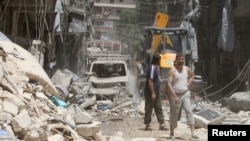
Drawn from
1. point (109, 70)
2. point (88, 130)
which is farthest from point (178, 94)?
point (109, 70)

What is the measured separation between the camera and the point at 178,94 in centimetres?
857

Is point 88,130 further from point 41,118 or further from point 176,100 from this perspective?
point 176,100

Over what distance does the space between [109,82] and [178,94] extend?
7999 millimetres

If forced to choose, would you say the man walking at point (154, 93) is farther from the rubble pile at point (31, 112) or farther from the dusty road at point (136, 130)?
the rubble pile at point (31, 112)

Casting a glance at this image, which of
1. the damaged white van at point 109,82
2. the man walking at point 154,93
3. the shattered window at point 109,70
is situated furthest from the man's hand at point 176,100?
the shattered window at point 109,70

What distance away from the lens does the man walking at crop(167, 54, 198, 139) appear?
8.45 m

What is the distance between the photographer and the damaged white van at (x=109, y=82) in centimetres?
1627

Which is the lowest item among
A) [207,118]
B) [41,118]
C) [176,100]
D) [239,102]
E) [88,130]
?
[239,102]

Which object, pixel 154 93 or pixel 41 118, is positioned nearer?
pixel 41 118

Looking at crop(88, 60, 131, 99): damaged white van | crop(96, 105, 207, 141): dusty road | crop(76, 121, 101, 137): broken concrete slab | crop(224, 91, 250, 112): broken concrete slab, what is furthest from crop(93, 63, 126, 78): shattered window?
crop(76, 121, 101, 137): broken concrete slab

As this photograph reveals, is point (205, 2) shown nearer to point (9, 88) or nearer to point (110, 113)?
point (110, 113)

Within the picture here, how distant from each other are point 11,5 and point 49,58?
7595 millimetres

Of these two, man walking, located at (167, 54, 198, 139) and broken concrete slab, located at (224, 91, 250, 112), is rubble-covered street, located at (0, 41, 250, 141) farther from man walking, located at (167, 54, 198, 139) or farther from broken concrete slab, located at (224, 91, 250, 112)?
broken concrete slab, located at (224, 91, 250, 112)

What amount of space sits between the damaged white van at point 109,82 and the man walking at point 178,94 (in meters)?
7.60
